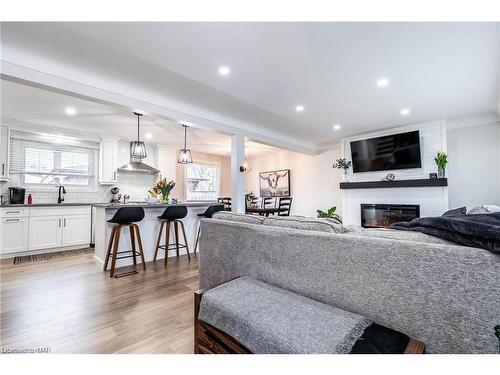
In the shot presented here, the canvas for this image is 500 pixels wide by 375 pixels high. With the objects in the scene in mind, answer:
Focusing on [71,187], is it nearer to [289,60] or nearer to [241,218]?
[241,218]

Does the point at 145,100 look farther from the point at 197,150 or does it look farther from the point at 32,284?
the point at 197,150

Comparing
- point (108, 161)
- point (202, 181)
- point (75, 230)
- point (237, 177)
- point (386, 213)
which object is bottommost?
point (75, 230)

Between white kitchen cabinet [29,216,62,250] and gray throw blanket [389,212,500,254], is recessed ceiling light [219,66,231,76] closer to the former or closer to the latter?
gray throw blanket [389,212,500,254]

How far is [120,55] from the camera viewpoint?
234 cm

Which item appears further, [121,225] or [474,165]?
[474,165]

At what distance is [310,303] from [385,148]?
4648mm

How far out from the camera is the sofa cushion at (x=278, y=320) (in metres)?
0.95

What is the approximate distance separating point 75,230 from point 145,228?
1.89m

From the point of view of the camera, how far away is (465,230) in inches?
38.9

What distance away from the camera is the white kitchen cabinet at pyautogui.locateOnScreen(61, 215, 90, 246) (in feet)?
14.5

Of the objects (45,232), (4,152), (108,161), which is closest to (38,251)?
(45,232)

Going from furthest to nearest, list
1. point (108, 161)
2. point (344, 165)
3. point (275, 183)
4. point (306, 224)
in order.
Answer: point (275, 183)
point (344, 165)
point (108, 161)
point (306, 224)
